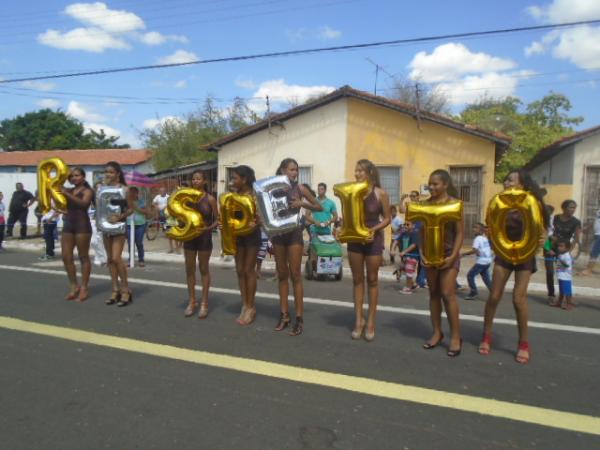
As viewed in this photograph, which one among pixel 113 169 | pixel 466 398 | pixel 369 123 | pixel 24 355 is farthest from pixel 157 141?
pixel 466 398

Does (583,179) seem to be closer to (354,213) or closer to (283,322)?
(354,213)

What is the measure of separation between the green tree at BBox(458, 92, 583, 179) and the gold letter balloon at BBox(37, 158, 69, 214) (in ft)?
79.2

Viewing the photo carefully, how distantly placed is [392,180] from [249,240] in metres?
9.59

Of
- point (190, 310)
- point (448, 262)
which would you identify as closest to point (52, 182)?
point (190, 310)

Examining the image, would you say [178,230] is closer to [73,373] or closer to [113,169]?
[113,169]

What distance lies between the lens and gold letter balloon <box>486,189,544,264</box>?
4.31 metres

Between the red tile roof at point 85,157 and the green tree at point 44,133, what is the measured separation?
408 inches

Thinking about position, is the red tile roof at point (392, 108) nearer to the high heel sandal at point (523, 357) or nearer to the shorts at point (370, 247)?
the shorts at point (370, 247)

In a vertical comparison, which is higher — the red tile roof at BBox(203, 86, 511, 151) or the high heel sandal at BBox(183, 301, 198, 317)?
the red tile roof at BBox(203, 86, 511, 151)

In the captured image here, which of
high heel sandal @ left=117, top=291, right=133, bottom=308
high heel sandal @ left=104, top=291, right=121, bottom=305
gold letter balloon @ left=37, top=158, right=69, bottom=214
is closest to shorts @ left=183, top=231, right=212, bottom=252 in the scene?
high heel sandal @ left=117, top=291, right=133, bottom=308

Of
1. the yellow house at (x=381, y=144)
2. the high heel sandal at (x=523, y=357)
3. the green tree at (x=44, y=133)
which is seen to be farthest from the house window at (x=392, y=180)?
the green tree at (x=44, y=133)

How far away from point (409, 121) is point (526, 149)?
18.3m

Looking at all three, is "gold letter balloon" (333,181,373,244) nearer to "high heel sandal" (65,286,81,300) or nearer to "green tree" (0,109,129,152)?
"high heel sandal" (65,286,81,300)

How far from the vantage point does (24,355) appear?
4.47 meters
